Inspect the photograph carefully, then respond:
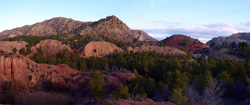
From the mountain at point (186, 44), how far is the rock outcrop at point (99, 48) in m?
28.3

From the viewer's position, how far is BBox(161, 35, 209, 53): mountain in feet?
242

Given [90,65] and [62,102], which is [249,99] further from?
[90,65]

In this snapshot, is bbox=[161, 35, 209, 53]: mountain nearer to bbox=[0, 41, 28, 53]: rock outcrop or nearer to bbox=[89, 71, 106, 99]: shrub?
bbox=[0, 41, 28, 53]: rock outcrop

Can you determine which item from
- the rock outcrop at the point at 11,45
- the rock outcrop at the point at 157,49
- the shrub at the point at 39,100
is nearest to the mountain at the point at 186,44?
the rock outcrop at the point at 157,49

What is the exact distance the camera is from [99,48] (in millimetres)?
57500

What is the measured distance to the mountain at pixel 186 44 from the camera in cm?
7384

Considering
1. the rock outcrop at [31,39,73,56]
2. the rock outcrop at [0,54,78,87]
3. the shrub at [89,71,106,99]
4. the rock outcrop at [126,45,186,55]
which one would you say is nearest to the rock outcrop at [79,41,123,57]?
the rock outcrop at [31,39,73,56]

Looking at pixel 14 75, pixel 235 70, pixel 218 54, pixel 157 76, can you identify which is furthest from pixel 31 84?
pixel 218 54

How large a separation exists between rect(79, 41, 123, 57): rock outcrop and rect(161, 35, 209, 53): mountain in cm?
2828

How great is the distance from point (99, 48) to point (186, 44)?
3630cm

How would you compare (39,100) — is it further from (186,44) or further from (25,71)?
(186,44)

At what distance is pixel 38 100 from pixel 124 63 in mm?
Result: 24977

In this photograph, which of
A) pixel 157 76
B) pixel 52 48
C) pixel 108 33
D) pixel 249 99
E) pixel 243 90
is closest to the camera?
pixel 249 99

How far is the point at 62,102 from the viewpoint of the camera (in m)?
16.4
